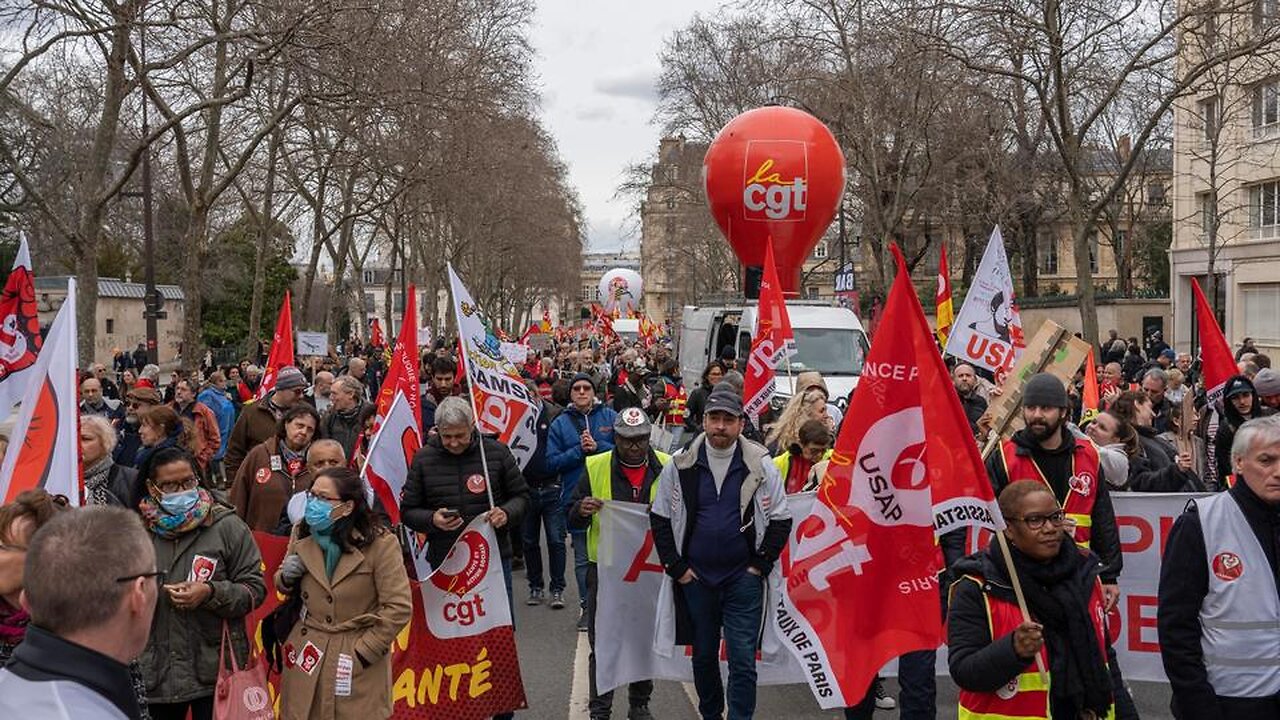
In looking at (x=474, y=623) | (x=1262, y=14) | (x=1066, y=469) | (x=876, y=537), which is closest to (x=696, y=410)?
(x=474, y=623)

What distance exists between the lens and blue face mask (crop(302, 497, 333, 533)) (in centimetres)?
493

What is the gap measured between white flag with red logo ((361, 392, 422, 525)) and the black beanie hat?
3.16 meters

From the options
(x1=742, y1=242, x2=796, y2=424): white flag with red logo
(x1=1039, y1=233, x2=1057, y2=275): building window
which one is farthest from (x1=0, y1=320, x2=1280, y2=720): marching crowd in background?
(x1=1039, y1=233, x2=1057, y2=275): building window

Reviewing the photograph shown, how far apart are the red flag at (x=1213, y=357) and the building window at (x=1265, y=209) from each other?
102ft

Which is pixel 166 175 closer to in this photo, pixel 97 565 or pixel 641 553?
pixel 641 553

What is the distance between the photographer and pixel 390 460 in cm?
648

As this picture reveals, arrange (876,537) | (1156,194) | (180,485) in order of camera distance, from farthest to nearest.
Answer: (1156,194) → (876,537) → (180,485)

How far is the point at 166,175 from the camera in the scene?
138 feet

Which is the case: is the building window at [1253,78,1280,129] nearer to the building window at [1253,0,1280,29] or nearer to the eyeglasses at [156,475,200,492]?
the building window at [1253,0,1280,29]

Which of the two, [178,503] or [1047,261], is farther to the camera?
[1047,261]

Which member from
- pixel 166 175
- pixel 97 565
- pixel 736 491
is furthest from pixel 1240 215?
pixel 97 565

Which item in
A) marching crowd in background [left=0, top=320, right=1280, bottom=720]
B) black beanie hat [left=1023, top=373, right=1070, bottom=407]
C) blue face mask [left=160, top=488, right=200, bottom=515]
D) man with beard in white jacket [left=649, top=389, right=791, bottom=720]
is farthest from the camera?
man with beard in white jacket [left=649, top=389, right=791, bottom=720]

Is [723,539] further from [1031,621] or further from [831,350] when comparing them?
[831,350]

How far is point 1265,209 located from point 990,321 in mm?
31047
